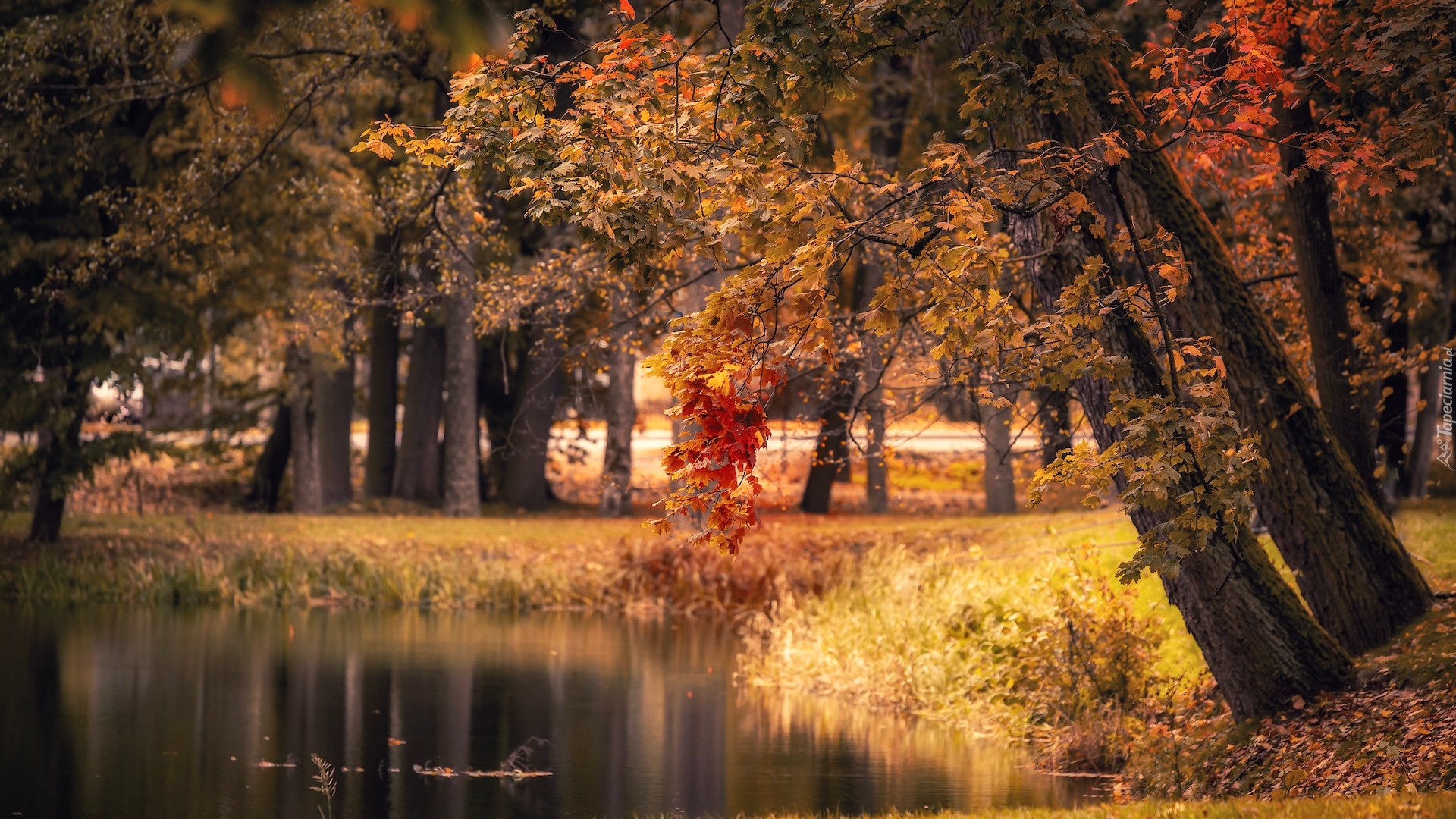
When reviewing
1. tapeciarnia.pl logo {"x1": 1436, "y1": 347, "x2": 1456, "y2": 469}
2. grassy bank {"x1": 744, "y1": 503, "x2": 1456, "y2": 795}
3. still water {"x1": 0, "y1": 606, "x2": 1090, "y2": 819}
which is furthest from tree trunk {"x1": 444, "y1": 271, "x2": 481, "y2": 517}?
tapeciarnia.pl logo {"x1": 1436, "y1": 347, "x2": 1456, "y2": 469}

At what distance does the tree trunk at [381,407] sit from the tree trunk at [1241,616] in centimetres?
2142

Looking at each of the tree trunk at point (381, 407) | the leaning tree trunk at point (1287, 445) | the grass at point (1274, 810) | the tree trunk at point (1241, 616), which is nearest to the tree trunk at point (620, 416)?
the tree trunk at point (381, 407)

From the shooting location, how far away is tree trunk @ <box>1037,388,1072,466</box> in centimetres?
1194

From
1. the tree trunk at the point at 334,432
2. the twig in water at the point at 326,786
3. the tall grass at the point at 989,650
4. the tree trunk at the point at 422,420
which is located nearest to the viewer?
the twig in water at the point at 326,786

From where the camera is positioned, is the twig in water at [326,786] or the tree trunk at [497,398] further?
the tree trunk at [497,398]

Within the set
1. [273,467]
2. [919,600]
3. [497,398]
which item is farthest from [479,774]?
[273,467]

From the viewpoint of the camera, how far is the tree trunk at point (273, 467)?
3139cm

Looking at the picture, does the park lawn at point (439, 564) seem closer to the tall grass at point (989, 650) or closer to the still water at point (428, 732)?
the still water at point (428, 732)

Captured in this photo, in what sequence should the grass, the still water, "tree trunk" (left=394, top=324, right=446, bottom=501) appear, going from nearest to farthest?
the grass → the still water → "tree trunk" (left=394, top=324, right=446, bottom=501)

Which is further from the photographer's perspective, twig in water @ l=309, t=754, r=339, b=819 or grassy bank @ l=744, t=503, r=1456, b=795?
twig in water @ l=309, t=754, r=339, b=819

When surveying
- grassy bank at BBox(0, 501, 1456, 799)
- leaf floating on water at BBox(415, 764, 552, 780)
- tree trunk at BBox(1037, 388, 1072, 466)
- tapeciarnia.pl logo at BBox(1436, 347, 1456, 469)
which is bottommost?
leaf floating on water at BBox(415, 764, 552, 780)

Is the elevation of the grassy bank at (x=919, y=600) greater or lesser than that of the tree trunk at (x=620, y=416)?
lesser

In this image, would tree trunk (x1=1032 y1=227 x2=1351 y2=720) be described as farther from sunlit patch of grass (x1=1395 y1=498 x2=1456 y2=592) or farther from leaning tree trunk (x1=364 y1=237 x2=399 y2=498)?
leaning tree trunk (x1=364 y1=237 x2=399 y2=498)

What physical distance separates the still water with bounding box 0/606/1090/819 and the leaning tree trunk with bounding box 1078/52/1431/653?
222cm
